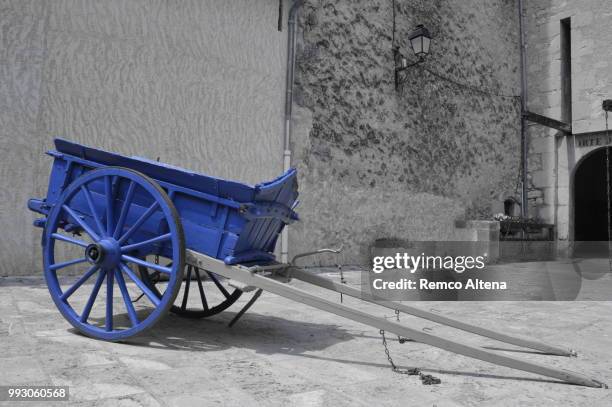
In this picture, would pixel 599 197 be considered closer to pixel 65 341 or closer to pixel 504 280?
pixel 504 280

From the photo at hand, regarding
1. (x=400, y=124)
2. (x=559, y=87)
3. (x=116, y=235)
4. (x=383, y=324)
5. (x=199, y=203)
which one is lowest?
(x=383, y=324)

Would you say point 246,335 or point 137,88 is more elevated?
point 137,88

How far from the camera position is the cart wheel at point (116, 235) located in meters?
2.81

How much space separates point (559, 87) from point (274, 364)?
11080 mm

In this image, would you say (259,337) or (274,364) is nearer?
(274,364)

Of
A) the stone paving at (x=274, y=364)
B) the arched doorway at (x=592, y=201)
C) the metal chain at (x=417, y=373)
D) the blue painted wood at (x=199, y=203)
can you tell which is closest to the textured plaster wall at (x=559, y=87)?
the arched doorway at (x=592, y=201)

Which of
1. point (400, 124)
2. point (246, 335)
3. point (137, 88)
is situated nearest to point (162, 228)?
point (246, 335)

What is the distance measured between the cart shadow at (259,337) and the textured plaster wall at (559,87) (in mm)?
9396

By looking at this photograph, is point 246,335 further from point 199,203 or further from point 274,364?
point 199,203

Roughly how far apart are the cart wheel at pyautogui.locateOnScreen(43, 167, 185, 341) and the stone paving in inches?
7.4

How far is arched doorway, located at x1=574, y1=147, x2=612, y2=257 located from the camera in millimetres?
14180

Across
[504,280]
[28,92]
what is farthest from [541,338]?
[28,92]

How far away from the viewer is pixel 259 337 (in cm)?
332

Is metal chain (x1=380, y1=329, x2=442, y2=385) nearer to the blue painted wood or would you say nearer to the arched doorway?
the blue painted wood
